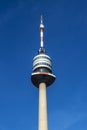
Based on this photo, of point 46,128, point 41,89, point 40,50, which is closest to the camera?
point 46,128

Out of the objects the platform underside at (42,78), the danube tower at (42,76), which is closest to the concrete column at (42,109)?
the danube tower at (42,76)

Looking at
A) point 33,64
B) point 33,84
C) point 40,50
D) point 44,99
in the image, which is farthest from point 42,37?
point 44,99

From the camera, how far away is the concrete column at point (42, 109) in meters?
96.1

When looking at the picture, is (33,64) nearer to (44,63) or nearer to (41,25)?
(44,63)

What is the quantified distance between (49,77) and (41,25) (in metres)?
23.6

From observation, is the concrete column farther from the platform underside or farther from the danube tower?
the platform underside

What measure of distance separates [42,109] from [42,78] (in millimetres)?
12045

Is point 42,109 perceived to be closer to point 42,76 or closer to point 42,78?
point 42,78

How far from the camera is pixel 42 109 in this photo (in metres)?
99.1

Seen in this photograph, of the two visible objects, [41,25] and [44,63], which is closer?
[44,63]

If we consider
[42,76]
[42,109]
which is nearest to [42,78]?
[42,76]

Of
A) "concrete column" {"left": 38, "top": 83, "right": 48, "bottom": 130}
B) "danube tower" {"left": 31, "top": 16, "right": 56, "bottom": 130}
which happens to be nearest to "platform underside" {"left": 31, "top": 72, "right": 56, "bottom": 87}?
"danube tower" {"left": 31, "top": 16, "right": 56, "bottom": 130}

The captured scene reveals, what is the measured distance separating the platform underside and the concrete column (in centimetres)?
200

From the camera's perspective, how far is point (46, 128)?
9612 cm
